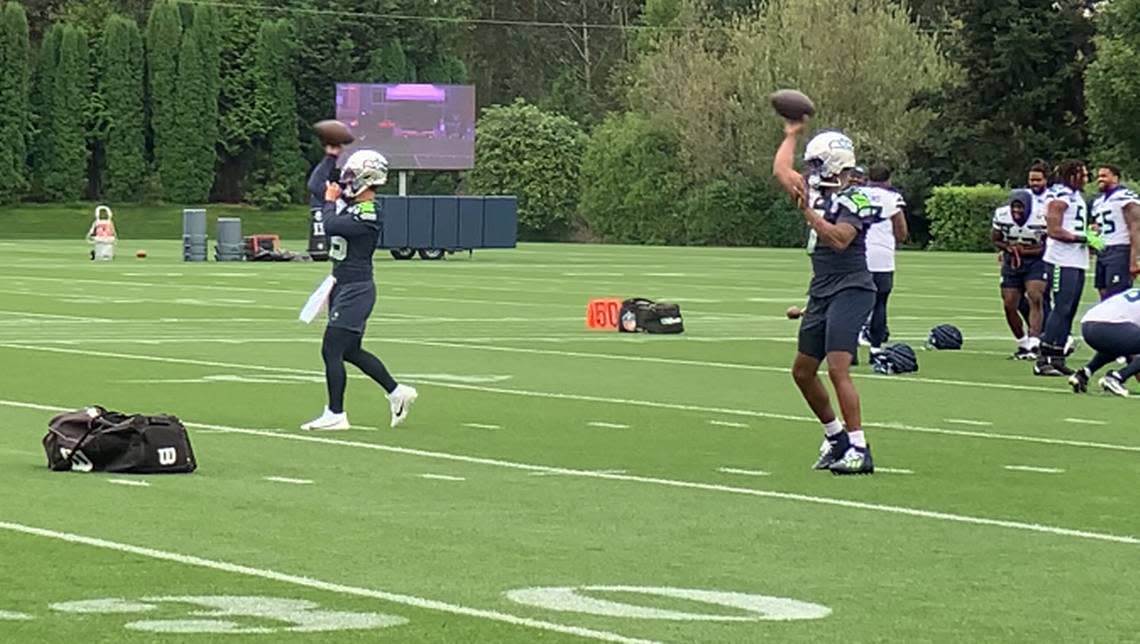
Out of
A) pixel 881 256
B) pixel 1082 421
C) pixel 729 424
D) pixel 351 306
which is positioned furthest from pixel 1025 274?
pixel 351 306

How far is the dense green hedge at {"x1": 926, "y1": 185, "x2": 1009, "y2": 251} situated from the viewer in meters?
69.6

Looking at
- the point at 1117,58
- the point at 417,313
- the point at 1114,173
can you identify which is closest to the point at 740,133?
the point at 1117,58

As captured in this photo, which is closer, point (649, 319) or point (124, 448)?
point (124, 448)

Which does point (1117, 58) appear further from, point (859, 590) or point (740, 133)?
point (859, 590)

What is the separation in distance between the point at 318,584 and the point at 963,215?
2430 inches

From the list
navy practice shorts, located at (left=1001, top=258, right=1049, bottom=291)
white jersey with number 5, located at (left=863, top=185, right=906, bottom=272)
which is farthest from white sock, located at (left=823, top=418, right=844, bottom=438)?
navy practice shorts, located at (left=1001, top=258, right=1049, bottom=291)

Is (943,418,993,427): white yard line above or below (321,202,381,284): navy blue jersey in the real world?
below

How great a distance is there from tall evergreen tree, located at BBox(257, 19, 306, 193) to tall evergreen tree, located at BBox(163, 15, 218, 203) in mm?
2517

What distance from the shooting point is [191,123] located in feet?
292

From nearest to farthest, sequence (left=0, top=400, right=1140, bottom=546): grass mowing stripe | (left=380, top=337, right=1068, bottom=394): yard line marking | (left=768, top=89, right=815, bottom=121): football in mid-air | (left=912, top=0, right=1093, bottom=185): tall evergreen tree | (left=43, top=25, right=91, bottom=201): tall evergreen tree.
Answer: (left=0, top=400, right=1140, bottom=546): grass mowing stripe
(left=768, top=89, right=815, bottom=121): football in mid-air
(left=380, top=337, right=1068, bottom=394): yard line marking
(left=912, top=0, right=1093, bottom=185): tall evergreen tree
(left=43, top=25, right=91, bottom=201): tall evergreen tree

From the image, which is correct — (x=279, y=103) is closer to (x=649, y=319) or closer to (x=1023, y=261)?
(x=649, y=319)

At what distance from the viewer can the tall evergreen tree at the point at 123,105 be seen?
88438 mm

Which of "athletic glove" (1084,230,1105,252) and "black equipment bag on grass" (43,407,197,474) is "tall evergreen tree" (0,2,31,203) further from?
"black equipment bag on grass" (43,407,197,474)

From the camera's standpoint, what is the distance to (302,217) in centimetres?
8869
